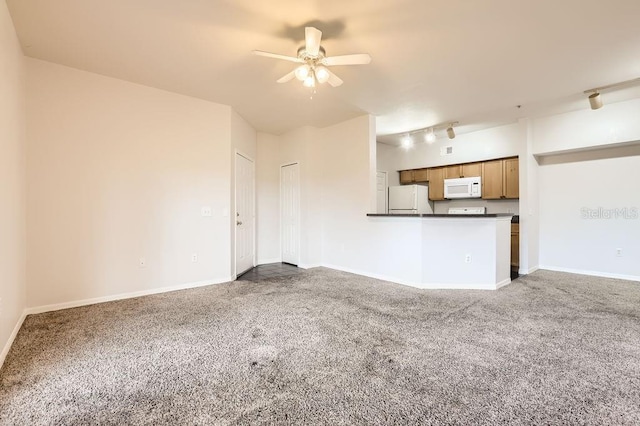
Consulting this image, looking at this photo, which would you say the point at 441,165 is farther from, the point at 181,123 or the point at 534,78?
the point at 181,123

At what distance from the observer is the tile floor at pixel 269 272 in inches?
181

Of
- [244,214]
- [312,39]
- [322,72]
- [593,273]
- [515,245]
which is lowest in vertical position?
[593,273]

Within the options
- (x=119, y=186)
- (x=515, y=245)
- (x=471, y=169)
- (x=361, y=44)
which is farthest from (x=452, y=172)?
(x=119, y=186)

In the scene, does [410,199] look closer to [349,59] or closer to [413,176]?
[413,176]

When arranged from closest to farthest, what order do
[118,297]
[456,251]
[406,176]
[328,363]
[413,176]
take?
[328,363]
[118,297]
[456,251]
[413,176]
[406,176]

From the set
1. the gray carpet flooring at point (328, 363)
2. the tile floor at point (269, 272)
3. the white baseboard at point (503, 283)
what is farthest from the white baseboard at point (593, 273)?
the tile floor at point (269, 272)

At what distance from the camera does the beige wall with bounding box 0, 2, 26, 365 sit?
2145mm

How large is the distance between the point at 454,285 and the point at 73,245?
475cm

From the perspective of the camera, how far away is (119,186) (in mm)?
3447

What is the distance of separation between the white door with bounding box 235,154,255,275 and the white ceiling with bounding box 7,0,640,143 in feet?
4.12

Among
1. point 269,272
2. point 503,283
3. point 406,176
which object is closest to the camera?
point 503,283

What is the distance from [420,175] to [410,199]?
0.75 meters

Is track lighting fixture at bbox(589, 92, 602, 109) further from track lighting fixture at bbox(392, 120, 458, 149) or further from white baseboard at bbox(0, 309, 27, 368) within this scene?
white baseboard at bbox(0, 309, 27, 368)

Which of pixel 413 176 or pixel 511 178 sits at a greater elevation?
pixel 413 176
